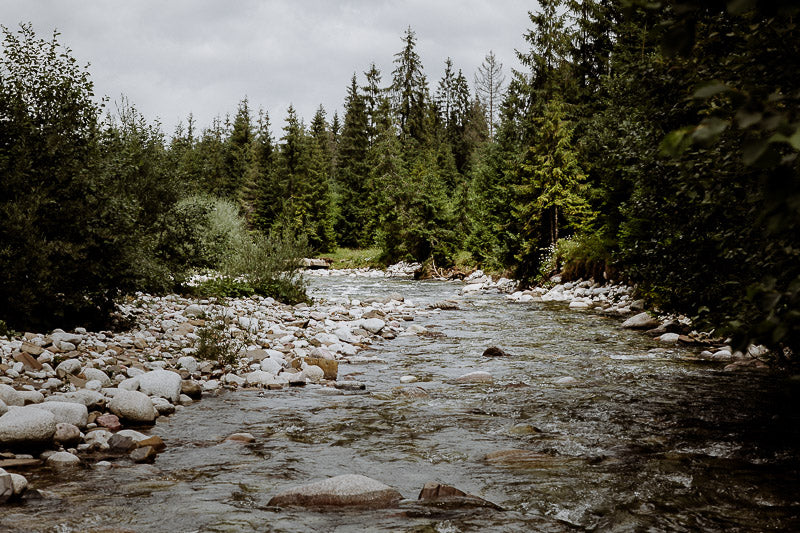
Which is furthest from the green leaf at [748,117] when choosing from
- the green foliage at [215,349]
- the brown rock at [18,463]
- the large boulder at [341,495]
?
the green foliage at [215,349]

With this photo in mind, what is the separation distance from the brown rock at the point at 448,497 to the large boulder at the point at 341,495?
21 cm

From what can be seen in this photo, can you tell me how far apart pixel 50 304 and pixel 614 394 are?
788cm

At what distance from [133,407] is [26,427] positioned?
3.99 ft

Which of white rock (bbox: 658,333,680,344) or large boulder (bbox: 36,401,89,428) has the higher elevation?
large boulder (bbox: 36,401,89,428)

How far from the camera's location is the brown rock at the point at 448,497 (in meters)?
3.70

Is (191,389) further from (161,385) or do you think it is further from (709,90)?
(709,90)

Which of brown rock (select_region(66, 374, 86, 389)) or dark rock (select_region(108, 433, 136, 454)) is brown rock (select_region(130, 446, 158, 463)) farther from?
brown rock (select_region(66, 374, 86, 389))

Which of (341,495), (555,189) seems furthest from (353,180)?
(341,495)

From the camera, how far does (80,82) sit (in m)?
8.70

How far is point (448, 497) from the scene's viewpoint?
12.4 ft

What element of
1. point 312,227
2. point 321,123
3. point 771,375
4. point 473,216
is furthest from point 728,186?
point 321,123

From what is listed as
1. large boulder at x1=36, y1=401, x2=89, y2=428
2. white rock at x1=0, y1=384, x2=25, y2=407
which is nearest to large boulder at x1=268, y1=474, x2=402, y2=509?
large boulder at x1=36, y1=401, x2=89, y2=428

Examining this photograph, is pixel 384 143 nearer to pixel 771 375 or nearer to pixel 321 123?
pixel 321 123

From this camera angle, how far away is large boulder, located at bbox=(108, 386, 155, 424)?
18.5 feet
